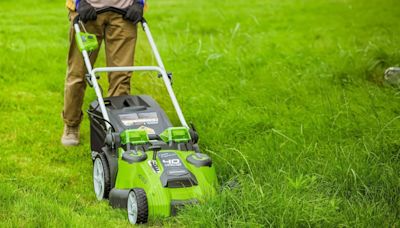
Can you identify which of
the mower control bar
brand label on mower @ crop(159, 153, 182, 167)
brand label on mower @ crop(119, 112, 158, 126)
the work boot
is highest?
the mower control bar

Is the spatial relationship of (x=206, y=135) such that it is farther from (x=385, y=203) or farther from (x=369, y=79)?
(x=369, y=79)

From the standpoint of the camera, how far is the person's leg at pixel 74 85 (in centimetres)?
525

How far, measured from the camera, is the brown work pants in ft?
17.1

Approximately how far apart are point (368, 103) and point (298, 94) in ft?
2.15

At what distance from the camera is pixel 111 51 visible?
531cm

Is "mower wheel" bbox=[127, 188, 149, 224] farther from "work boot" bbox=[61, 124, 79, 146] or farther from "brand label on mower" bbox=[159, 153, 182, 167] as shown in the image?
"work boot" bbox=[61, 124, 79, 146]

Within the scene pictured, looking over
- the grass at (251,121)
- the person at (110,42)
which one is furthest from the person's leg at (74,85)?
the grass at (251,121)

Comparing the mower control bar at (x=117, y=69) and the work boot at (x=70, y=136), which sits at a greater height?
the mower control bar at (x=117, y=69)

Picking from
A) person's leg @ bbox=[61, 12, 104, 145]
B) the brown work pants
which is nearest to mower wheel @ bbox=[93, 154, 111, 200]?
the brown work pants

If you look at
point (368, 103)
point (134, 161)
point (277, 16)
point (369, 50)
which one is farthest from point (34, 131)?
point (277, 16)

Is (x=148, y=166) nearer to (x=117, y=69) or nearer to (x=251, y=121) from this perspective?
(x=117, y=69)

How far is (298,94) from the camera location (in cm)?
596

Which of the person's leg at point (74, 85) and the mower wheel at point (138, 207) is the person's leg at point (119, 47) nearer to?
the person's leg at point (74, 85)

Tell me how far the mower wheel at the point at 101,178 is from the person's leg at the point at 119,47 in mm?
830
